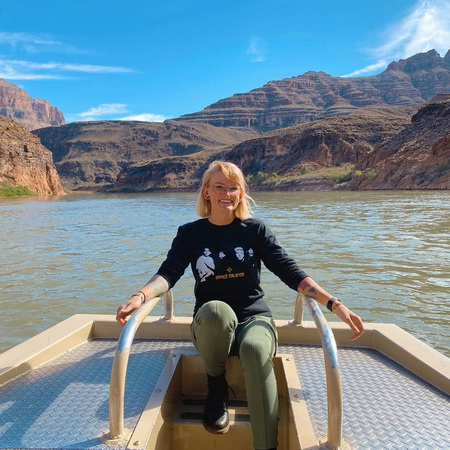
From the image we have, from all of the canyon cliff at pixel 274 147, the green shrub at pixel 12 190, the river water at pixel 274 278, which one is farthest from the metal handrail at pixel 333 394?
the green shrub at pixel 12 190

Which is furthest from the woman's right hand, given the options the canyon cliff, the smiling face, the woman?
the canyon cliff

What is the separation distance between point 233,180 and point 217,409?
3.82ft

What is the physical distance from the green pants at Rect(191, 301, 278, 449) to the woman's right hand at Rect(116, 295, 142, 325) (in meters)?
0.29

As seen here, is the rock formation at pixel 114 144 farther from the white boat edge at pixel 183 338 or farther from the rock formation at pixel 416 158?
the white boat edge at pixel 183 338

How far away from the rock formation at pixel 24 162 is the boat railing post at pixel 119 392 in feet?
180

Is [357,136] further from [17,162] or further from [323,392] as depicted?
[323,392]

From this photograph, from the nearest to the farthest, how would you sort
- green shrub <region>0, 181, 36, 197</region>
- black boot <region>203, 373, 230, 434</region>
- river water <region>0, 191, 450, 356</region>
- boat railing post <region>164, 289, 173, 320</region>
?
black boot <region>203, 373, 230, 434</region> → boat railing post <region>164, 289, 173, 320</region> → river water <region>0, 191, 450, 356</region> → green shrub <region>0, 181, 36, 197</region>

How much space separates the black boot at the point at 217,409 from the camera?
78.0 inches

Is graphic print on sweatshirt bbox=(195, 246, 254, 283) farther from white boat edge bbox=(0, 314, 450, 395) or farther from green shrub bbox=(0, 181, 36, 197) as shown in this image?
green shrub bbox=(0, 181, 36, 197)

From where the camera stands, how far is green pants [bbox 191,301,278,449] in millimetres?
1833

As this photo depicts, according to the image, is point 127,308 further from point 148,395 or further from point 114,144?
point 114,144

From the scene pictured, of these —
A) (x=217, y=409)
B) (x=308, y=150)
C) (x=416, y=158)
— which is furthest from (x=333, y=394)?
(x=308, y=150)

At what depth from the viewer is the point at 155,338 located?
2.98 m

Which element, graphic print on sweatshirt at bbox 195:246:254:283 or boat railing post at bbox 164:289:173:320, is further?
boat railing post at bbox 164:289:173:320
